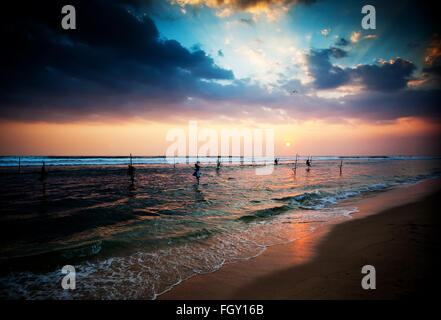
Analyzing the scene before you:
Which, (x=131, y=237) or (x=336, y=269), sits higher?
(x=336, y=269)

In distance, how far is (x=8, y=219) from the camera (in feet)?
30.5

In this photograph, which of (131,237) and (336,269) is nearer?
(336,269)

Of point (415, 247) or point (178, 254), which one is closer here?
point (415, 247)

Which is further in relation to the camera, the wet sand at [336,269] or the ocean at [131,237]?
the ocean at [131,237]

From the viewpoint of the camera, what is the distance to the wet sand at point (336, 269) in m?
4.22

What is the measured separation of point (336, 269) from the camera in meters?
5.29

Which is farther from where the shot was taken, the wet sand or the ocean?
the ocean

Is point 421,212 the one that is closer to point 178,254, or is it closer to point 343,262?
point 343,262

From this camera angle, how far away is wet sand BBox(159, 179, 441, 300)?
4.22 m
